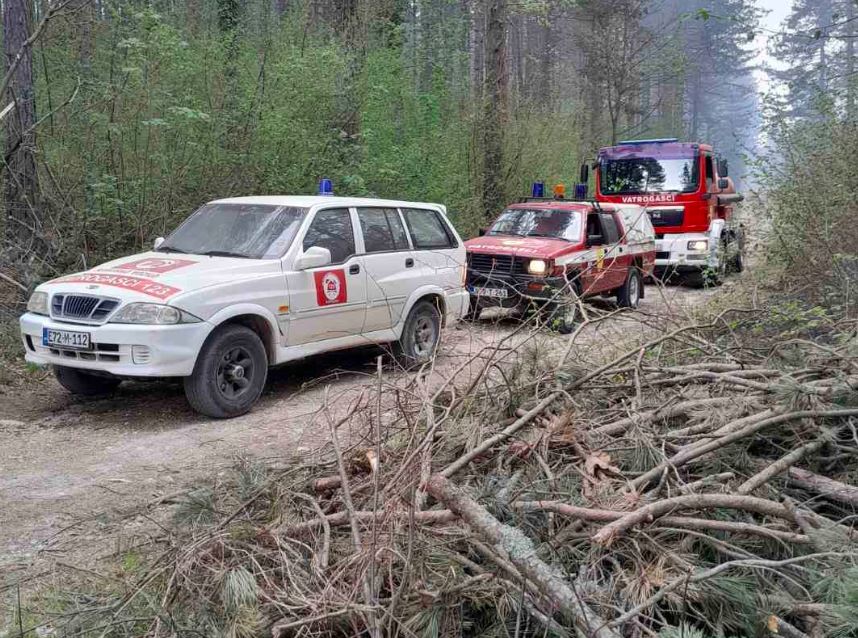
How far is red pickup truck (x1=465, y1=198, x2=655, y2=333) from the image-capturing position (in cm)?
1060

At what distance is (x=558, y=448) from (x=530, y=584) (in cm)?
126

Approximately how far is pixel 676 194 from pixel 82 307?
12564 mm

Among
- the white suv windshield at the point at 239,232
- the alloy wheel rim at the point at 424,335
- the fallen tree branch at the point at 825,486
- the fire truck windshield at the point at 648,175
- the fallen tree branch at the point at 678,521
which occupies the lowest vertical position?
the alloy wheel rim at the point at 424,335

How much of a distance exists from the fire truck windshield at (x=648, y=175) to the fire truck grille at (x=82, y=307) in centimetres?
1248

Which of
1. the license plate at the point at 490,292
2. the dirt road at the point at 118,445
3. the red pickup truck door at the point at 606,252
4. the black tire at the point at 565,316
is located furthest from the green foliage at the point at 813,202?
the license plate at the point at 490,292

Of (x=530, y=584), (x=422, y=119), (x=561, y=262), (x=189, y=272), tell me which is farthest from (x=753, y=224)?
(x=530, y=584)

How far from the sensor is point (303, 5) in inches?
561

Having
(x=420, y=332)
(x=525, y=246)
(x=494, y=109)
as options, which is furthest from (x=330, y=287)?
(x=494, y=109)

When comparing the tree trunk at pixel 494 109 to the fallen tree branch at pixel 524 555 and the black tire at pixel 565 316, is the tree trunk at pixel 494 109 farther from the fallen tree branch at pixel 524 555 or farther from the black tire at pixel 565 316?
the fallen tree branch at pixel 524 555

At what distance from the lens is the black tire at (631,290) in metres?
12.9

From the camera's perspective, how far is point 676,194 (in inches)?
631

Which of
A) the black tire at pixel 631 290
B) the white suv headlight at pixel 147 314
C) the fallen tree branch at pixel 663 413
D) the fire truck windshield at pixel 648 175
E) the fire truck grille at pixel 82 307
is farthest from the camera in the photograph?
the fire truck windshield at pixel 648 175

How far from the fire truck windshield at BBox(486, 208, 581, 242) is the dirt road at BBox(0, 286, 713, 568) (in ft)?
15.2

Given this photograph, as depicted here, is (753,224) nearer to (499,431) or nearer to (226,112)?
(226,112)
